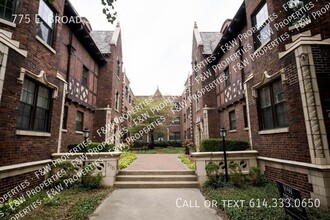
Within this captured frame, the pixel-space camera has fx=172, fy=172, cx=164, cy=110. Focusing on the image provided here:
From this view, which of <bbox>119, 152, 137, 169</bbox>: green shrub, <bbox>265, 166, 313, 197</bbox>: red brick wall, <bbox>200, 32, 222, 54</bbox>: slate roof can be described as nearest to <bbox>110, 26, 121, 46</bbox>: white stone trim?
<bbox>200, 32, 222, 54</bbox>: slate roof

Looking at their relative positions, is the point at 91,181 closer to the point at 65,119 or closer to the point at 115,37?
the point at 65,119

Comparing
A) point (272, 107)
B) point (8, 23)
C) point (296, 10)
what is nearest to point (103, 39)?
point (8, 23)

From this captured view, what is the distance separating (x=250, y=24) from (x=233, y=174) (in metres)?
7.37

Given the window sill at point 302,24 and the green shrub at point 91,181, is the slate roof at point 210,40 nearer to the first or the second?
the window sill at point 302,24

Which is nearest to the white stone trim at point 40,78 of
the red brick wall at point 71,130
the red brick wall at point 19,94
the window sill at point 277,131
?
the red brick wall at point 19,94

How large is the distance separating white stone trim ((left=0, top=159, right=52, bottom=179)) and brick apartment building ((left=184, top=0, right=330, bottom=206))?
29.1 ft

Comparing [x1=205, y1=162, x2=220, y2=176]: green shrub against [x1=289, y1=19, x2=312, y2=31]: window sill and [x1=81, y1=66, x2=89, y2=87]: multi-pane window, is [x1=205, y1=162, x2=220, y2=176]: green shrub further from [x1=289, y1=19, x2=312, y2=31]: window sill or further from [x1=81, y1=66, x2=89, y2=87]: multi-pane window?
[x1=81, y1=66, x2=89, y2=87]: multi-pane window

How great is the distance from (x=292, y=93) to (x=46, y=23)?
10.3m

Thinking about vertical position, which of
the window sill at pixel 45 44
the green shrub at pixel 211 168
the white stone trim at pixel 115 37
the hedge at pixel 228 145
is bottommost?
the green shrub at pixel 211 168

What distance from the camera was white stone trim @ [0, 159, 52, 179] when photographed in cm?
507

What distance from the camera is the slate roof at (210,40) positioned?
57.6ft

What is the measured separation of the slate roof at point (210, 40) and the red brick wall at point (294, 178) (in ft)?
43.5

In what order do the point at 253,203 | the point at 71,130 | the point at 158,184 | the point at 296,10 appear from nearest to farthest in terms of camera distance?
the point at 253,203
the point at 296,10
the point at 158,184
the point at 71,130

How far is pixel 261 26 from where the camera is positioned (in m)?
7.99
